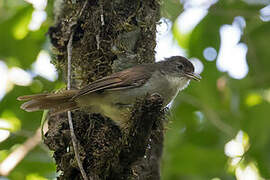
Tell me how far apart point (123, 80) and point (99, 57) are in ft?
1.02

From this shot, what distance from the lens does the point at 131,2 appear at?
440 cm

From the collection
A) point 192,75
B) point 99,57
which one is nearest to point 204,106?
point 192,75

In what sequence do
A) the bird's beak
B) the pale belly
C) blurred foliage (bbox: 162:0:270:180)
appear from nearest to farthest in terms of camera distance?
the pale belly < the bird's beak < blurred foliage (bbox: 162:0:270:180)

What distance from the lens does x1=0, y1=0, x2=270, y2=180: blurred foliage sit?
214 inches

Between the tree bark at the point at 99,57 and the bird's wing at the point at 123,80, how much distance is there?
0.42 feet

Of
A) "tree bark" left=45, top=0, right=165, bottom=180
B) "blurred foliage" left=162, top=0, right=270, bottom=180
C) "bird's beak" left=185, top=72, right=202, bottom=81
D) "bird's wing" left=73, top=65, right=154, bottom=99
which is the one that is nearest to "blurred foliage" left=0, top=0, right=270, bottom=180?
"blurred foliage" left=162, top=0, right=270, bottom=180

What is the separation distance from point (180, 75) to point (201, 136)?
157cm

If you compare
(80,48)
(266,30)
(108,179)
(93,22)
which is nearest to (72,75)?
(80,48)

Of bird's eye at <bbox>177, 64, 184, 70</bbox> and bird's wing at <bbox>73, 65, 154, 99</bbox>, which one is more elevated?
bird's wing at <bbox>73, 65, 154, 99</bbox>

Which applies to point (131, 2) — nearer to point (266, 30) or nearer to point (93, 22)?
point (93, 22)

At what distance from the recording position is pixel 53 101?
4305mm

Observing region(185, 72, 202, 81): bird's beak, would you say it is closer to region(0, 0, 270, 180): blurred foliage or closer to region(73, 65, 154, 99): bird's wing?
region(0, 0, 270, 180): blurred foliage

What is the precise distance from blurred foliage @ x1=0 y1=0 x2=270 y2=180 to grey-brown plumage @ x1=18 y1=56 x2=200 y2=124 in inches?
48.9

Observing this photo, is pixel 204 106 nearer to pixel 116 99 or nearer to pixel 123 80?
pixel 116 99
